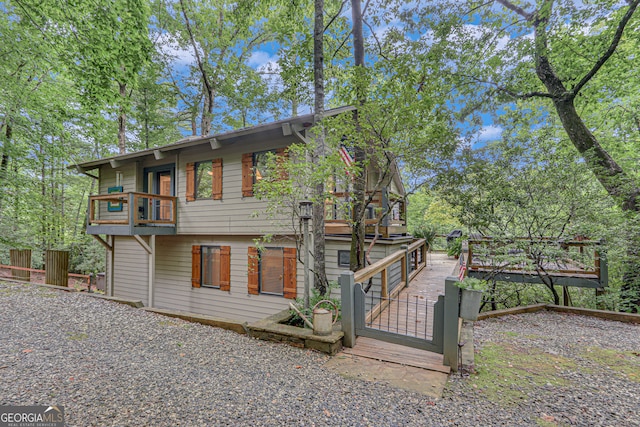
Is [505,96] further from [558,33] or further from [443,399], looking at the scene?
[443,399]

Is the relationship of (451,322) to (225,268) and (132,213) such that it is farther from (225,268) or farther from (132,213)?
(132,213)

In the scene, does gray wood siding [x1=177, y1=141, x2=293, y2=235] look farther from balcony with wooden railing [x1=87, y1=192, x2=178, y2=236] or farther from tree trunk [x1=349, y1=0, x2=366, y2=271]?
tree trunk [x1=349, y1=0, x2=366, y2=271]

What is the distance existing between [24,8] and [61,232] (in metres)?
11.9

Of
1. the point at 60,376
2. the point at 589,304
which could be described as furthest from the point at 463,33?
the point at 60,376

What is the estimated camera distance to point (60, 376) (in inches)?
109

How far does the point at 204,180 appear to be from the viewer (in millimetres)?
7812

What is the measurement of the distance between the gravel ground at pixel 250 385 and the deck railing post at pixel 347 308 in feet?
1.69

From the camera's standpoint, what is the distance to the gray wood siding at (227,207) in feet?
21.5

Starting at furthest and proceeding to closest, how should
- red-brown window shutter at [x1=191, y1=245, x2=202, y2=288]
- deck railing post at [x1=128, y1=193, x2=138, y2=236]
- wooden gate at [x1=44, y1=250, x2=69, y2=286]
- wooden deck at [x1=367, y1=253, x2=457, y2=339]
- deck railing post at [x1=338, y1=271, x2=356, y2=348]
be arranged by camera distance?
wooden gate at [x1=44, y1=250, x2=69, y2=286], red-brown window shutter at [x1=191, y1=245, x2=202, y2=288], deck railing post at [x1=128, y1=193, x2=138, y2=236], wooden deck at [x1=367, y1=253, x2=457, y2=339], deck railing post at [x1=338, y1=271, x2=356, y2=348]

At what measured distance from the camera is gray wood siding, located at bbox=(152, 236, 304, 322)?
690cm

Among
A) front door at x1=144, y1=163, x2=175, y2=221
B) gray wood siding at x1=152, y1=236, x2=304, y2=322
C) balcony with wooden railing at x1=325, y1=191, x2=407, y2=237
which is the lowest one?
gray wood siding at x1=152, y1=236, x2=304, y2=322

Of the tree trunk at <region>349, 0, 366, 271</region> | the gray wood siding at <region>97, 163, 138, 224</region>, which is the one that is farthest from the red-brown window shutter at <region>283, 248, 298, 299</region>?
the gray wood siding at <region>97, 163, 138, 224</region>

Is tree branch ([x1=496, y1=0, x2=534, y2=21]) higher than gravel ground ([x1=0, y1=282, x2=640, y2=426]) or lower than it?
higher

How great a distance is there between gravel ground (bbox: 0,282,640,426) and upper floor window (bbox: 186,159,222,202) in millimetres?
3925
